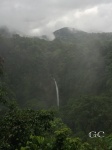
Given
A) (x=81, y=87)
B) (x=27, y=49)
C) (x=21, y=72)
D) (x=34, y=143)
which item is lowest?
(x=34, y=143)

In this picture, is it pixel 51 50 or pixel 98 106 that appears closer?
pixel 98 106

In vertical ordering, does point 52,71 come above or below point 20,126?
above

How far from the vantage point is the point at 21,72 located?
50.7 meters

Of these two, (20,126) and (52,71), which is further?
(52,71)

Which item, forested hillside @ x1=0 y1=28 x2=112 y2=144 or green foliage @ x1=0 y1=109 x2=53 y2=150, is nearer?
green foliage @ x1=0 y1=109 x2=53 y2=150

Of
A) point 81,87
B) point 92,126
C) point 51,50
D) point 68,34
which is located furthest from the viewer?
point 68,34

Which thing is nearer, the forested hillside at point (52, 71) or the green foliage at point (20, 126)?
the green foliage at point (20, 126)

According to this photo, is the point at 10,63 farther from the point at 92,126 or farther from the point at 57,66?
the point at 92,126

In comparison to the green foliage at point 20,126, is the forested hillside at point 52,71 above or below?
above

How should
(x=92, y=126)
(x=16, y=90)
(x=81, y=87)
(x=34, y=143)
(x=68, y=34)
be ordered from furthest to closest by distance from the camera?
(x=68, y=34), (x=16, y=90), (x=81, y=87), (x=92, y=126), (x=34, y=143)

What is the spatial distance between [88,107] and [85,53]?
2101 centimetres

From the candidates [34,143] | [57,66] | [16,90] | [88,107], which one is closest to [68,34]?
[57,66]

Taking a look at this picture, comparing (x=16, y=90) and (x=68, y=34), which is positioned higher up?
(x=68, y=34)

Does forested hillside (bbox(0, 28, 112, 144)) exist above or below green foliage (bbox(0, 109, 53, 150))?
above
